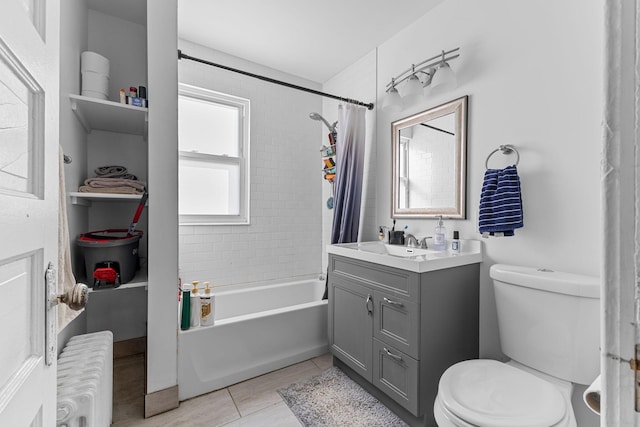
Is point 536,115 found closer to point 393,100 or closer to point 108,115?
point 393,100

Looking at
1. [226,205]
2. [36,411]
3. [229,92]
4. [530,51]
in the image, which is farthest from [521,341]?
[229,92]

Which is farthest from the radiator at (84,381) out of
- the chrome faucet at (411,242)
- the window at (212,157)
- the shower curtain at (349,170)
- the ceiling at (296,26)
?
the ceiling at (296,26)

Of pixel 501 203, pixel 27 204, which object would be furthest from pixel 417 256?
pixel 27 204

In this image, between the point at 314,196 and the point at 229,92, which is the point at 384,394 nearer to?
the point at 314,196

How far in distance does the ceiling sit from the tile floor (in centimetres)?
259

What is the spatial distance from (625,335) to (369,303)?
1.54 meters

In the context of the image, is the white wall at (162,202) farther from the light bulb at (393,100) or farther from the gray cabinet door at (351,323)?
the light bulb at (393,100)

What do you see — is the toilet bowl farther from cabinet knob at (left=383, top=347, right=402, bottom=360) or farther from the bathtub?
the bathtub

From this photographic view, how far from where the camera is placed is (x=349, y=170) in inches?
101

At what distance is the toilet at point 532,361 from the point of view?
1038 mm

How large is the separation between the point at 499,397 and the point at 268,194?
2.37 meters

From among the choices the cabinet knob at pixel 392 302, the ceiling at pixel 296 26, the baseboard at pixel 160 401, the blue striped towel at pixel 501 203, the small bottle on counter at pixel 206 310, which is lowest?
the baseboard at pixel 160 401

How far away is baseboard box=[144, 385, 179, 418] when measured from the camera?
1609mm

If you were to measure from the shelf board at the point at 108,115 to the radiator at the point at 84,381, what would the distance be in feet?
3.95
